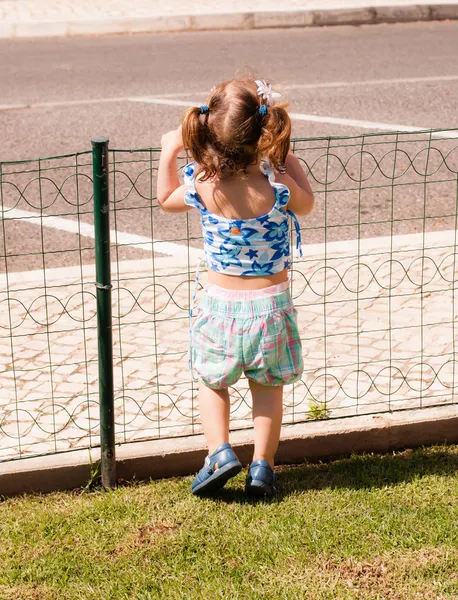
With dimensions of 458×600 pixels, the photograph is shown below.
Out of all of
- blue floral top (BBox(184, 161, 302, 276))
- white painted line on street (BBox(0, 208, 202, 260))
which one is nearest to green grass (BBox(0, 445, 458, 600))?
blue floral top (BBox(184, 161, 302, 276))

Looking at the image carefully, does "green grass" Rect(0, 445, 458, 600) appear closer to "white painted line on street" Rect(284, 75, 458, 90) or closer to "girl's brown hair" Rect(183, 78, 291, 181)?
"girl's brown hair" Rect(183, 78, 291, 181)

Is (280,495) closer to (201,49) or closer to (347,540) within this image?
(347,540)

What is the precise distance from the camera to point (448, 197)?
7266 mm

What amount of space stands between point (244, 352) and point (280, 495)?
0.62 meters

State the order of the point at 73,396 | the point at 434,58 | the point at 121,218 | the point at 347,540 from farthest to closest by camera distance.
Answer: the point at 434,58, the point at 121,218, the point at 73,396, the point at 347,540

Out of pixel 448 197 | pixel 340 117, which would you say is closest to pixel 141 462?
pixel 448 197

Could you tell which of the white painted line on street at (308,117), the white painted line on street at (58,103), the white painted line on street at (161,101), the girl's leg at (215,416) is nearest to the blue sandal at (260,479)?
the girl's leg at (215,416)

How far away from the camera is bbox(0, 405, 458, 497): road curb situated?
12.4 ft

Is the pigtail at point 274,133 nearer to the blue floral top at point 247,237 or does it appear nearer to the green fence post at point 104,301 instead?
the blue floral top at point 247,237

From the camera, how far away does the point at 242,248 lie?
3.42 metres

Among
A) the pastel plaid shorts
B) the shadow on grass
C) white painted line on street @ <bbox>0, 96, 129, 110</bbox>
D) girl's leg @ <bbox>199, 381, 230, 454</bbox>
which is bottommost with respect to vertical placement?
the shadow on grass

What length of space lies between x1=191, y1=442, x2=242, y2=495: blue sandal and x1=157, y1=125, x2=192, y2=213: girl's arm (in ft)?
2.97

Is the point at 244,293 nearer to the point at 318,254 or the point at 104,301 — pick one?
the point at 104,301

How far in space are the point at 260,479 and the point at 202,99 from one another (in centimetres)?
715
